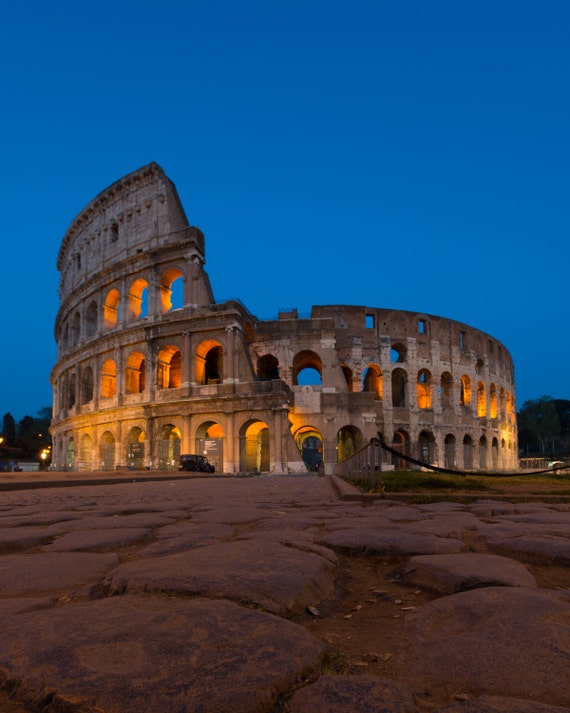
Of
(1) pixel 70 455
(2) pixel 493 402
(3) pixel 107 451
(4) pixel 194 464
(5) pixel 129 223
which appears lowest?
(4) pixel 194 464

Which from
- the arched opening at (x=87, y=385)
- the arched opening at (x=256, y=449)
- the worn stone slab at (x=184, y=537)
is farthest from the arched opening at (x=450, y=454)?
the worn stone slab at (x=184, y=537)

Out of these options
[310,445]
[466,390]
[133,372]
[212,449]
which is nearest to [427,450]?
[466,390]

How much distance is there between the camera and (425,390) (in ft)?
113

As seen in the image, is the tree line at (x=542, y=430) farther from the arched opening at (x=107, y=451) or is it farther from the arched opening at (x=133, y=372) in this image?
the arched opening at (x=107, y=451)

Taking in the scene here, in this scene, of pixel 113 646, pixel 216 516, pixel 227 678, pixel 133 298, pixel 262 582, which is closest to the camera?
pixel 227 678

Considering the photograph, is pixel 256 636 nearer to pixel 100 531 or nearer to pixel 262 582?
pixel 262 582

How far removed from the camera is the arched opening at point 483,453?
35228 mm

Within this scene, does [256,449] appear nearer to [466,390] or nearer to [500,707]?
[466,390]

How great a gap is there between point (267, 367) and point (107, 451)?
35.7 feet

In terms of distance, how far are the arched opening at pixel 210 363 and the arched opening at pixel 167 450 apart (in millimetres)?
3133

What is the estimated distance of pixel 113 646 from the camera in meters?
1.29

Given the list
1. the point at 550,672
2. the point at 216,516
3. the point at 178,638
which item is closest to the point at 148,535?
the point at 216,516

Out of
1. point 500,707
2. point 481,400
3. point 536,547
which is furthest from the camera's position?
point 481,400

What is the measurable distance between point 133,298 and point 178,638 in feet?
100
